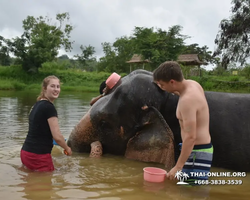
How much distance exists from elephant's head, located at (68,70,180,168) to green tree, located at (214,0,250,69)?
88.9ft

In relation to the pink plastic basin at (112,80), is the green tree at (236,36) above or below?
above

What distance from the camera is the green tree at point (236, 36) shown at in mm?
28656

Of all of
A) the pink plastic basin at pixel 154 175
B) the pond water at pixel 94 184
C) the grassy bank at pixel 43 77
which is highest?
the grassy bank at pixel 43 77

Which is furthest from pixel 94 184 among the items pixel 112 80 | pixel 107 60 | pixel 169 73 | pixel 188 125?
pixel 107 60

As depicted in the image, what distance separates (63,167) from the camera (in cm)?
406

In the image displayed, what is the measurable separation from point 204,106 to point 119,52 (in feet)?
161

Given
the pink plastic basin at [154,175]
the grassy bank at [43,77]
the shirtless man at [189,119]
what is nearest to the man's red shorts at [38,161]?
the pink plastic basin at [154,175]

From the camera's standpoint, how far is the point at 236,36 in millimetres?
29469

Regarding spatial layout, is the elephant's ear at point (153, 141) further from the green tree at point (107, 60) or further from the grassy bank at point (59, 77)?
the green tree at point (107, 60)

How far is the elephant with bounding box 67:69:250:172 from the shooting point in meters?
3.75

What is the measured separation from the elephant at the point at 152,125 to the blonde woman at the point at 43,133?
27.8 inches

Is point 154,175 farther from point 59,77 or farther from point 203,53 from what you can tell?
point 203,53

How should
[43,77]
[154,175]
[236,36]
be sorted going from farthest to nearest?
[43,77]
[236,36]
[154,175]

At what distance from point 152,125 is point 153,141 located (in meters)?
0.21
